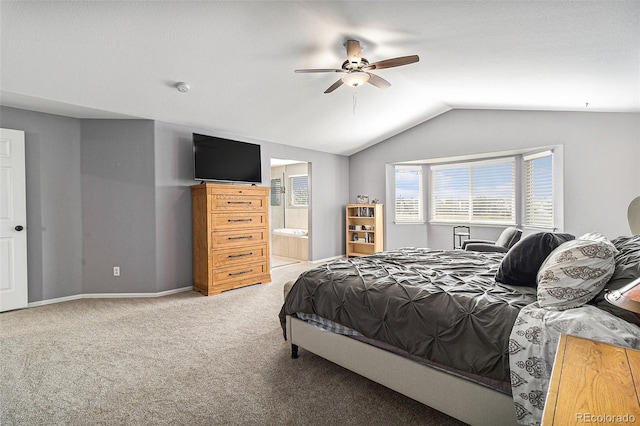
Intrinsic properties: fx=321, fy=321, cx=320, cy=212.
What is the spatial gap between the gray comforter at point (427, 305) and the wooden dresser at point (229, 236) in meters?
2.12

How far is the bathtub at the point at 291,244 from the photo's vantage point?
268 inches

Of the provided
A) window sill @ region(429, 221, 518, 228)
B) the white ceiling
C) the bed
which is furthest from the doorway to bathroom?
the bed

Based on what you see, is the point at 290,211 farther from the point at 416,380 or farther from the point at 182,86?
the point at 416,380

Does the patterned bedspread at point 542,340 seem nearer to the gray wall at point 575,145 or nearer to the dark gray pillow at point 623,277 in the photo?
the dark gray pillow at point 623,277

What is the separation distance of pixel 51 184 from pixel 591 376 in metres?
5.17

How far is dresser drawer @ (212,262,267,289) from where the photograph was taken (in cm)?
440

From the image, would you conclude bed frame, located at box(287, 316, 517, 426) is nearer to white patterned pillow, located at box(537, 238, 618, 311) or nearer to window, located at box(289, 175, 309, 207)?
white patterned pillow, located at box(537, 238, 618, 311)

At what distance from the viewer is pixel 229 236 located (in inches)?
179

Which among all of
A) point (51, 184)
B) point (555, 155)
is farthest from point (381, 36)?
point (51, 184)

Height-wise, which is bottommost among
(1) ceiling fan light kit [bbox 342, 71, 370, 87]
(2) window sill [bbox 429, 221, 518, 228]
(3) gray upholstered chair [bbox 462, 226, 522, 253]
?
(3) gray upholstered chair [bbox 462, 226, 522, 253]

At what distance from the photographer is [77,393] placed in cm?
208

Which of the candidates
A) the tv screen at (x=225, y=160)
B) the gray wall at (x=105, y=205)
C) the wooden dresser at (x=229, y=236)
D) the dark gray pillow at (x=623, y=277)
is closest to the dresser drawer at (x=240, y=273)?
the wooden dresser at (x=229, y=236)

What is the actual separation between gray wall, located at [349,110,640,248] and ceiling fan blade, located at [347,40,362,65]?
336cm

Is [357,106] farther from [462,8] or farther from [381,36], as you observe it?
[462,8]
